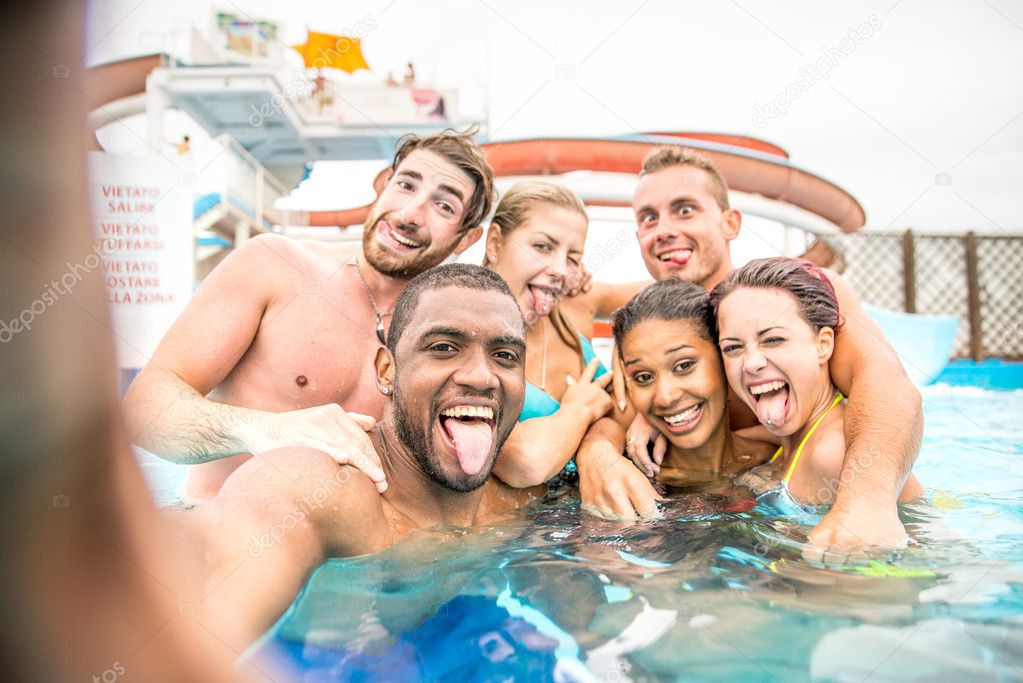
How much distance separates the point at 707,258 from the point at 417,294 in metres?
1.89

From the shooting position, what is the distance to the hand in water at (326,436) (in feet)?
7.00

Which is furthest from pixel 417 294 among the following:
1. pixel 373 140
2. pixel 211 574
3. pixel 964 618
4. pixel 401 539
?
pixel 373 140

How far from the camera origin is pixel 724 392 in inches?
120

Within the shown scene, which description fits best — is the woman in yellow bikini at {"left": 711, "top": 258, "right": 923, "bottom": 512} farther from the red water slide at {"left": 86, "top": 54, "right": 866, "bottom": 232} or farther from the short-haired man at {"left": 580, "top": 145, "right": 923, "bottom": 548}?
the red water slide at {"left": 86, "top": 54, "right": 866, "bottom": 232}

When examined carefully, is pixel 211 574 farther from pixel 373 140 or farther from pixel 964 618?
pixel 373 140

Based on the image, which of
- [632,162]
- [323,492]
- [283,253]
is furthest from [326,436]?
[632,162]

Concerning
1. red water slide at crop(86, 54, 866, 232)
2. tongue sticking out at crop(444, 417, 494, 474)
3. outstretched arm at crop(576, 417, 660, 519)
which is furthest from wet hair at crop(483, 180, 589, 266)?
red water slide at crop(86, 54, 866, 232)

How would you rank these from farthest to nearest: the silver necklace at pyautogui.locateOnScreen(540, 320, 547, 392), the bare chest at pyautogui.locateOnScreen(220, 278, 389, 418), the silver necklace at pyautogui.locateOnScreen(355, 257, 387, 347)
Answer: the silver necklace at pyautogui.locateOnScreen(540, 320, 547, 392), the silver necklace at pyautogui.locateOnScreen(355, 257, 387, 347), the bare chest at pyautogui.locateOnScreen(220, 278, 389, 418)

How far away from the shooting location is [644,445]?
313 cm

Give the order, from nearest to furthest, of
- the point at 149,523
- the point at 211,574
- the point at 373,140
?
1. the point at 149,523
2. the point at 211,574
3. the point at 373,140

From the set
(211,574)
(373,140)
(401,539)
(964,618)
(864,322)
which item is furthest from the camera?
(373,140)

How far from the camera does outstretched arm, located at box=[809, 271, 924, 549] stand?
215 centimetres

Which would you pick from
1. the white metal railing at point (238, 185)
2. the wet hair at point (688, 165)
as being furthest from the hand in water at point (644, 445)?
the white metal railing at point (238, 185)

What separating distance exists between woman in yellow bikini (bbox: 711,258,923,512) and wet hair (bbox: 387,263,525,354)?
0.92 m
